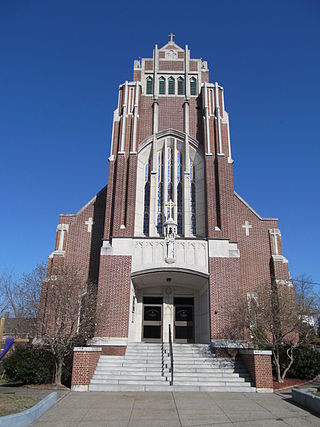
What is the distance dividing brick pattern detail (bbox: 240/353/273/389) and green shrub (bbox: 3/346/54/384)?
757 cm

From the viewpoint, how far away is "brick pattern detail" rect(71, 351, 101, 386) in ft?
38.7

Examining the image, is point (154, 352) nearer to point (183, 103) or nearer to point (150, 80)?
point (183, 103)

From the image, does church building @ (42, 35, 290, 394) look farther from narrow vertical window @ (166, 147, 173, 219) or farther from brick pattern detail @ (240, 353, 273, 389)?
brick pattern detail @ (240, 353, 273, 389)

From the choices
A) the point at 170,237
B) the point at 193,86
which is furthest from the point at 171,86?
the point at 170,237

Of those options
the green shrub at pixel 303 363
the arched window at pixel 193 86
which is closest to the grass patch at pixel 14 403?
the green shrub at pixel 303 363

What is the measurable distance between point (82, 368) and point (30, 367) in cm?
246

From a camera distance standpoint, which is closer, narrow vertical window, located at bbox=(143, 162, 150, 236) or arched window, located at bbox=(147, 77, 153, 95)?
narrow vertical window, located at bbox=(143, 162, 150, 236)

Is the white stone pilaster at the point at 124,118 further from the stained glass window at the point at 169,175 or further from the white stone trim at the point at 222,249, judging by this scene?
the white stone trim at the point at 222,249

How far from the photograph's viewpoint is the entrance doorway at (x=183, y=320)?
1912 cm

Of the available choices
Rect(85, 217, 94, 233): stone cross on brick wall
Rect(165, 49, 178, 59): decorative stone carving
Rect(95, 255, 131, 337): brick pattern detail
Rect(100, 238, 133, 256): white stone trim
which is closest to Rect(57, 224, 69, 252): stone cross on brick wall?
Rect(85, 217, 94, 233): stone cross on brick wall

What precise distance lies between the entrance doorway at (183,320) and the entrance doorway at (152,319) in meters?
0.91

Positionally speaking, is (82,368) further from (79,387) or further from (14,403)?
(14,403)

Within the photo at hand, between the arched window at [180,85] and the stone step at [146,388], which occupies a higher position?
the arched window at [180,85]

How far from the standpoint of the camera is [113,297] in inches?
653
